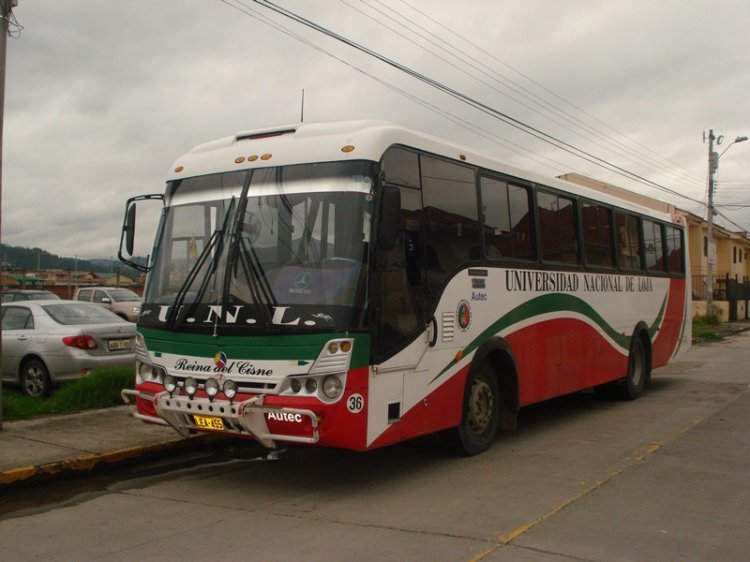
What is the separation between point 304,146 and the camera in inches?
264

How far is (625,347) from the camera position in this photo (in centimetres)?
1201

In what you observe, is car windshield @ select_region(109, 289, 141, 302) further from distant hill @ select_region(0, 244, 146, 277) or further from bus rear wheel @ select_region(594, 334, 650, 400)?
bus rear wheel @ select_region(594, 334, 650, 400)

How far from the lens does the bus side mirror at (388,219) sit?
626 cm

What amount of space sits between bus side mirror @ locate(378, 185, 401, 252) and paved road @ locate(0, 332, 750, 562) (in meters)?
2.16

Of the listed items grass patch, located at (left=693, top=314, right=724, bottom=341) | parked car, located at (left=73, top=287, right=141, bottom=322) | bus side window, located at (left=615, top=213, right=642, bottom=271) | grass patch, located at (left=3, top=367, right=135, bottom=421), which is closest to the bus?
grass patch, located at (left=3, top=367, right=135, bottom=421)

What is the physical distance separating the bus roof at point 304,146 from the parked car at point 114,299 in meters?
19.1

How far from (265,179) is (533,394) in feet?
13.8

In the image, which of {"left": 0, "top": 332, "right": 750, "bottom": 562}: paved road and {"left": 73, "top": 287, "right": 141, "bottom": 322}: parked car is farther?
{"left": 73, "top": 287, "right": 141, "bottom": 322}: parked car

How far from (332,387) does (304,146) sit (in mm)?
2148

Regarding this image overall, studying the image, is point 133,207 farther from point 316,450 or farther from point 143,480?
point 316,450

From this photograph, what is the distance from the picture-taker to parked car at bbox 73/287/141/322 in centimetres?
2548

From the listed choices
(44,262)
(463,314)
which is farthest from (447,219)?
(44,262)

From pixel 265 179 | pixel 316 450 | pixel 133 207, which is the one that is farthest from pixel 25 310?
pixel 265 179

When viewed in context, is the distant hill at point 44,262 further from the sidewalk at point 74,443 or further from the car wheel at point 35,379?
the sidewalk at point 74,443
